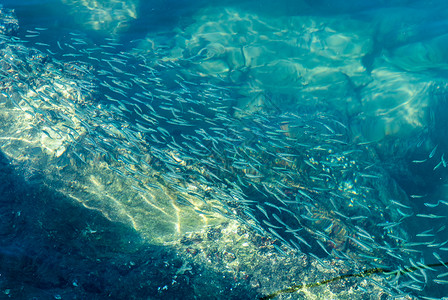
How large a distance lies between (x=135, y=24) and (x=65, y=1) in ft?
12.5

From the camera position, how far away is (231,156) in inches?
245

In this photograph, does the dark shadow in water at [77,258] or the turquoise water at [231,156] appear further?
the turquoise water at [231,156]

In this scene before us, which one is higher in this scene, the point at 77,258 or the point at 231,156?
the point at 231,156

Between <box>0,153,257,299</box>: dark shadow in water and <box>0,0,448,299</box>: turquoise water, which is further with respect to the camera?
<box>0,0,448,299</box>: turquoise water

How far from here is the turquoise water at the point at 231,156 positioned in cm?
420

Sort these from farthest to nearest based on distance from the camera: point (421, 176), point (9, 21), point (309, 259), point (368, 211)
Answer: point (9, 21), point (421, 176), point (368, 211), point (309, 259)

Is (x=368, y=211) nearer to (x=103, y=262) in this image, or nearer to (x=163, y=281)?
(x=163, y=281)

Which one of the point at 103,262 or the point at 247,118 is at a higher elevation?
the point at 247,118

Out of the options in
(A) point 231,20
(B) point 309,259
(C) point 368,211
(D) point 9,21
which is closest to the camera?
(B) point 309,259

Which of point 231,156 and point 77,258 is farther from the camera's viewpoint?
point 231,156

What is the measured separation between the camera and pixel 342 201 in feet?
19.4

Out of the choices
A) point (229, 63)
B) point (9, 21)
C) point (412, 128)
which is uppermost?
point (9, 21)

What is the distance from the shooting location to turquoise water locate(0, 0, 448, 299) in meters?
4.20

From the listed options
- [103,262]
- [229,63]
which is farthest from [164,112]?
[103,262]
